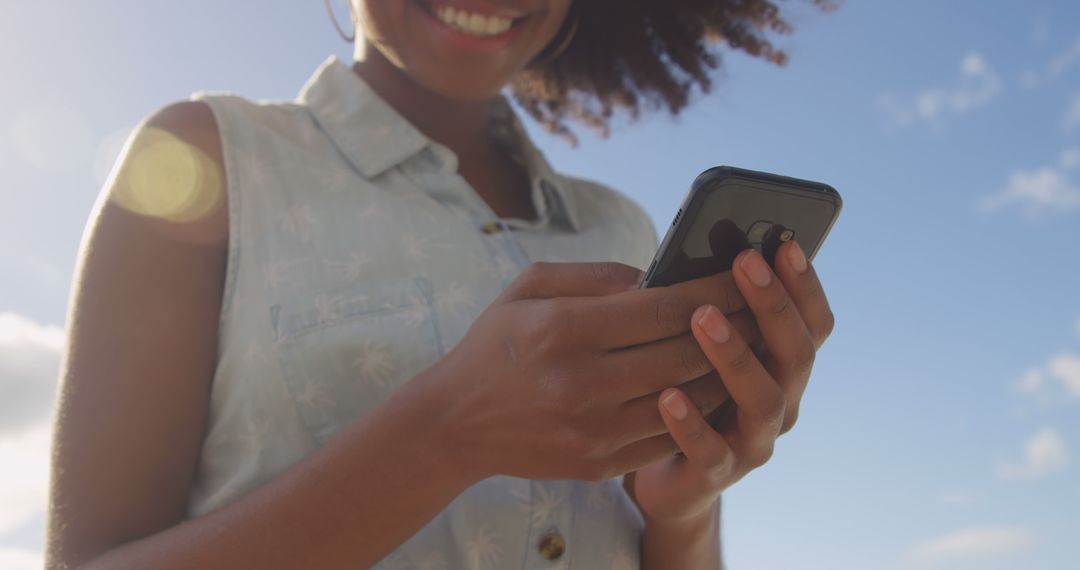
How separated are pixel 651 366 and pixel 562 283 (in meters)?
0.18

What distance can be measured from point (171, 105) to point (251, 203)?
243 millimetres

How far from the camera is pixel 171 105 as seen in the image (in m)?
1.72

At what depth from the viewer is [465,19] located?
6.53ft

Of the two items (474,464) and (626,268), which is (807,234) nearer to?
(626,268)

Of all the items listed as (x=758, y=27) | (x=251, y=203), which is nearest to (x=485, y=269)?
(x=251, y=203)

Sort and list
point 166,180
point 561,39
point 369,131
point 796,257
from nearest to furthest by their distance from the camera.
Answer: point 796,257
point 166,180
point 369,131
point 561,39

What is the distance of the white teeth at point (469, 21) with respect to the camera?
1.98 m

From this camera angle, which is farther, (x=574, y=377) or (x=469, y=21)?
(x=469, y=21)

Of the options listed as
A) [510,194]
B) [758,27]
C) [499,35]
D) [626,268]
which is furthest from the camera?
[758,27]

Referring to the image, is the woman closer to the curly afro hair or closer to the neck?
the neck

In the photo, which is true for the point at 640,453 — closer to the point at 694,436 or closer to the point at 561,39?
the point at 694,436

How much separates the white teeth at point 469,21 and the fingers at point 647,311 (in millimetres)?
995

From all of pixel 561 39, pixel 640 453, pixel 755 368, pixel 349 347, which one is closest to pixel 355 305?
pixel 349 347

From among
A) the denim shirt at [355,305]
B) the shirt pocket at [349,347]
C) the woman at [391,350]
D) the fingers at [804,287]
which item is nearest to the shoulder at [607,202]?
the woman at [391,350]
